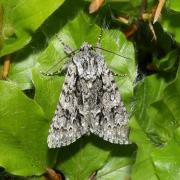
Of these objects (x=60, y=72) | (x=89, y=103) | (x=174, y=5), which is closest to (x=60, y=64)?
(x=60, y=72)

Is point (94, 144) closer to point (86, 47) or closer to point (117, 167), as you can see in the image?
point (117, 167)

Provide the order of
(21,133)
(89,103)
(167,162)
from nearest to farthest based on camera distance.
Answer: (167,162) → (21,133) → (89,103)

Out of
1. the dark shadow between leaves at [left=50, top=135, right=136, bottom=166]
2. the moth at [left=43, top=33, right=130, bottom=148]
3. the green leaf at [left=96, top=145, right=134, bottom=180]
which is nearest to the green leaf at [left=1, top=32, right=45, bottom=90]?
the moth at [left=43, top=33, right=130, bottom=148]

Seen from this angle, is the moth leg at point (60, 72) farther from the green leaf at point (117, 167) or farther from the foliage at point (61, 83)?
the green leaf at point (117, 167)

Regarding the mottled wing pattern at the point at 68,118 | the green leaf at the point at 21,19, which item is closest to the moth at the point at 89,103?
the mottled wing pattern at the point at 68,118

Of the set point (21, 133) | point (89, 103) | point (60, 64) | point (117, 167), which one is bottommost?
point (117, 167)

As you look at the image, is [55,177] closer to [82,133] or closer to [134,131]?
[82,133]

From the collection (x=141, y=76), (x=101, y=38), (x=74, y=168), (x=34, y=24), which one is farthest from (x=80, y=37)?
(x=74, y=168)

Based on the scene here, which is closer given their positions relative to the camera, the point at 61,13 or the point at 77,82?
the point at 61,13
